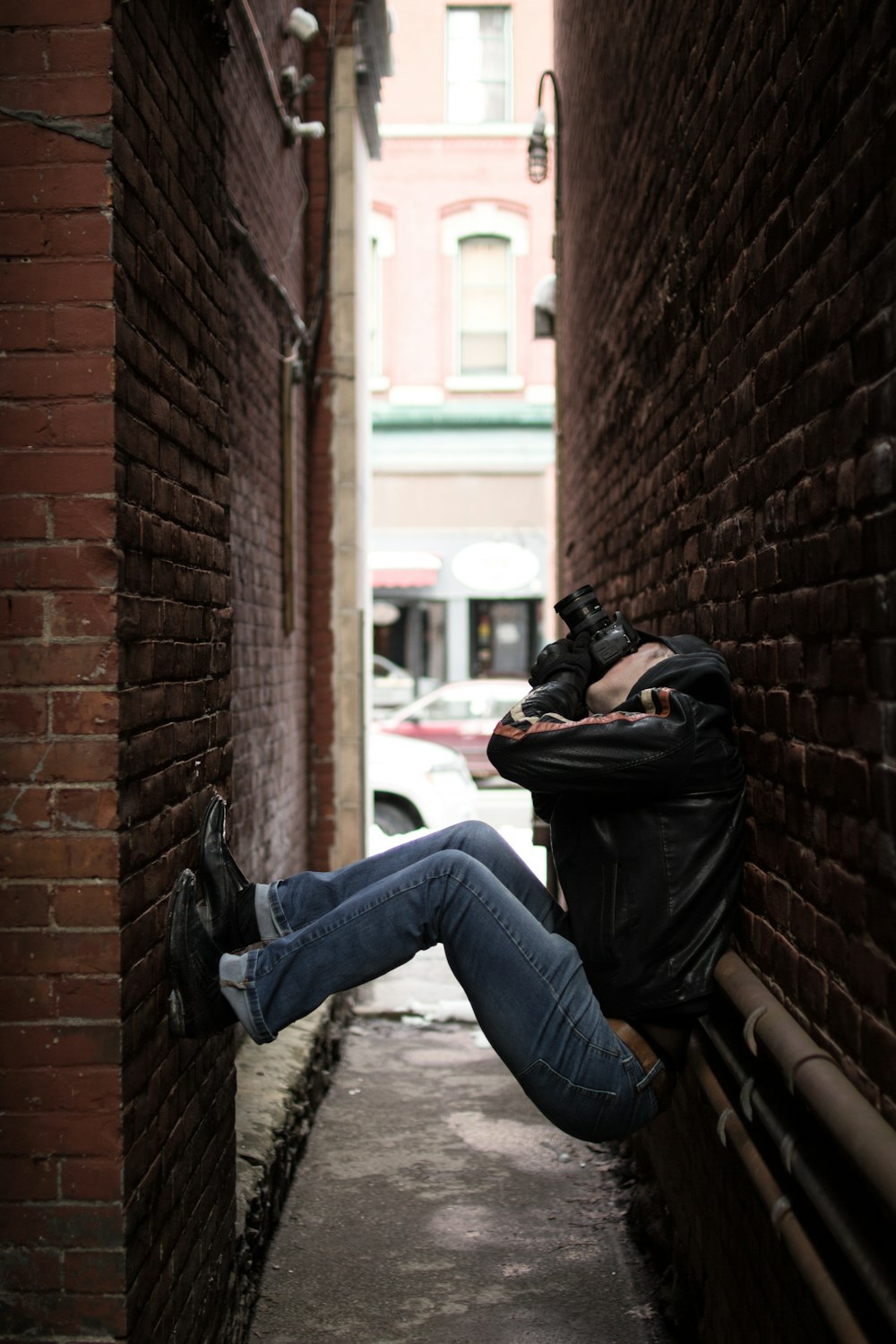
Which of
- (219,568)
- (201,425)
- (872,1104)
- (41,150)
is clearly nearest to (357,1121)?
(219,568)

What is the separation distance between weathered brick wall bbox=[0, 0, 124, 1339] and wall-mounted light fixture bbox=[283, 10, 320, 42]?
5.26 m

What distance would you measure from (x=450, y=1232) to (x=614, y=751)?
7.17ft

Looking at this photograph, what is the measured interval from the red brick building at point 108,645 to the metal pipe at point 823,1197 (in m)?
1.15

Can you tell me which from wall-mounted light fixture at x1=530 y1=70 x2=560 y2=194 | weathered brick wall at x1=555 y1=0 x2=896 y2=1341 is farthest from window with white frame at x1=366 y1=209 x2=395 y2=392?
weathered brick wall at x1=555 y1=0 x2=896 y2=1341

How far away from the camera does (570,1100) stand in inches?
111

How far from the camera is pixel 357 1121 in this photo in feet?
17.1

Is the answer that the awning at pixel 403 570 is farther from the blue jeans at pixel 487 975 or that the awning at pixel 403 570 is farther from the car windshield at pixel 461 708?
the blue jeans at pixel 487 975

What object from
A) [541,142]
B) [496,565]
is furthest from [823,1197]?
[496,565]

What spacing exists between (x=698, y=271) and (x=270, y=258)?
145 inches

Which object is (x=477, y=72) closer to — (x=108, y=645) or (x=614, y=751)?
(x=614, y=751)

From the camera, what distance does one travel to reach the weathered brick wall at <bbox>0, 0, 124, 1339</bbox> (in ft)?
7.09

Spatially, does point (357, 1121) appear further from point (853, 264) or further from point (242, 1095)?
point (853, 264)

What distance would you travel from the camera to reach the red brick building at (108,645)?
2.16 meters

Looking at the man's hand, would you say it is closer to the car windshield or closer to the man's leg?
the man's leg
